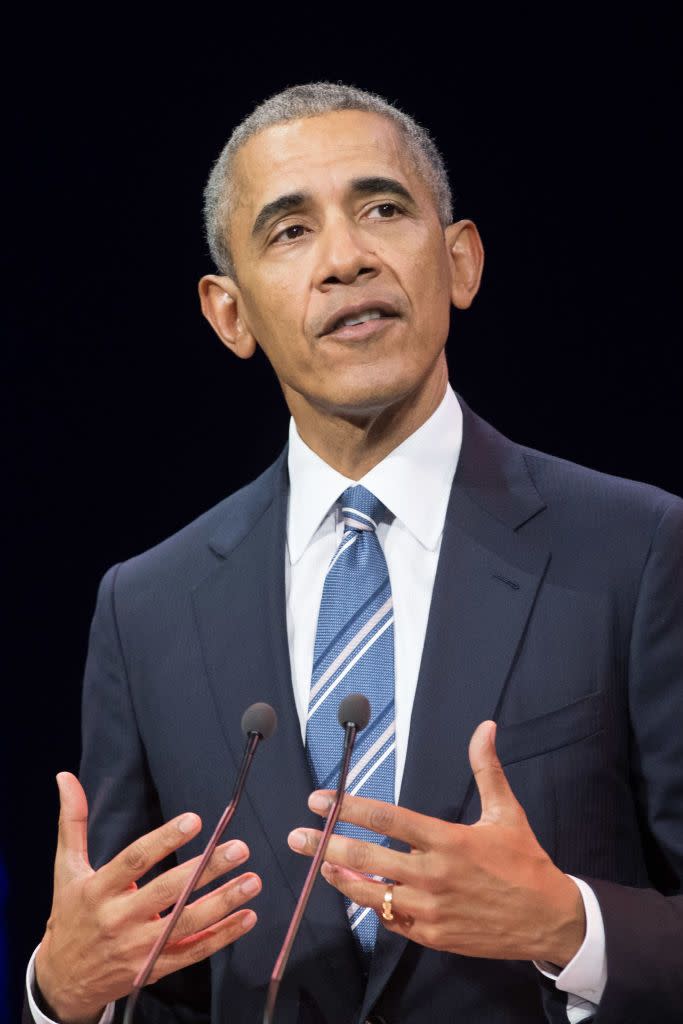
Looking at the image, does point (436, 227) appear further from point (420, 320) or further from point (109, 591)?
point (109, 591)

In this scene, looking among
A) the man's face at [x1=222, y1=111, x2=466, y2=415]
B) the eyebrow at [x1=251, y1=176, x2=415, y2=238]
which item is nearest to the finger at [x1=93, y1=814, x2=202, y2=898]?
the man's face at [x1=222, y1=111, x2=466, y2=415]

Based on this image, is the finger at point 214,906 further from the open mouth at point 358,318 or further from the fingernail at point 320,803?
the open mouth at point 358,318

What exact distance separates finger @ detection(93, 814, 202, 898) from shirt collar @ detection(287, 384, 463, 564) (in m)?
0.59

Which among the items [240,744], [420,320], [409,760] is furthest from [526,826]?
[420,320]

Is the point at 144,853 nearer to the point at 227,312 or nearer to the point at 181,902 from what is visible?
the point at 181,902

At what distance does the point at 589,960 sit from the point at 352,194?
1076mm

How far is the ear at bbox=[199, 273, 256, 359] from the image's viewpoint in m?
2.24

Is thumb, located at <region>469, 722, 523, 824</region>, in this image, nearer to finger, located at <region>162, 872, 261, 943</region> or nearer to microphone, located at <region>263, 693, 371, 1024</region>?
microphone, located at <region>263, 693, 371, 1024</region>

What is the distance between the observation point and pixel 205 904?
1526mm

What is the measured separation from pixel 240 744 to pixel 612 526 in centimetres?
59

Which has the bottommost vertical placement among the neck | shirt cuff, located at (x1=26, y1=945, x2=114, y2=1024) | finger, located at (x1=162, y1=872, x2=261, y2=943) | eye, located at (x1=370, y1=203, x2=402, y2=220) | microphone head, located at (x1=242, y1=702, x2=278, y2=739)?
shirt cuff, located at (x1=26, y1=945, x2=114, y2=1024)

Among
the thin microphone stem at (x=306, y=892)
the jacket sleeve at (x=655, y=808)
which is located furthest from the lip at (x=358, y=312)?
the thin microphone stem at (x=306, y=892)

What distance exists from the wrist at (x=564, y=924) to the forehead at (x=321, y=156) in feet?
3.31

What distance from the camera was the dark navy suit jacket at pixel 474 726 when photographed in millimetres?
1737
